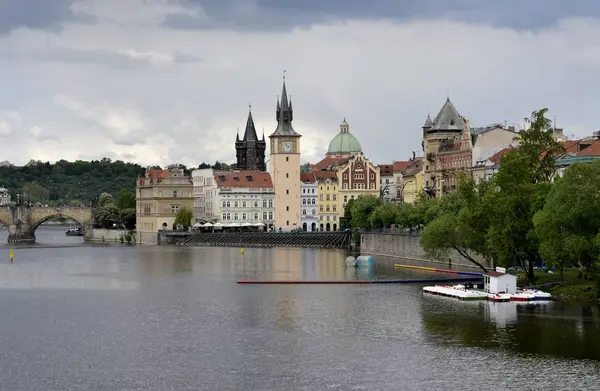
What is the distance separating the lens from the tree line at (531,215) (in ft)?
228

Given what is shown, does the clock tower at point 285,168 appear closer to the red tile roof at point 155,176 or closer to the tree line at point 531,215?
the red tile roof at point 155,176

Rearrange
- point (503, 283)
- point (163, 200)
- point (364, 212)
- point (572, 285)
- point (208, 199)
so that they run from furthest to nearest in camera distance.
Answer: point (208, 199)
point (163, 200)
point (364, 212)
point (503, 283)
point (572, 285)

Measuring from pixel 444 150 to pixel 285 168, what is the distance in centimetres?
4454

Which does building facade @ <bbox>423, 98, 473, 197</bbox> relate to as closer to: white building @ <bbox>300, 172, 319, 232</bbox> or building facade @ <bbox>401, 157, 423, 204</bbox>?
building facade @ <bbox>401, 157, 423, 204</bbox>

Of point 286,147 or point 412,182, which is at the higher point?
point 286,147

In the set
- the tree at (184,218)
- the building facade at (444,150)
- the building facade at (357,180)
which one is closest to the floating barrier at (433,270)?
the building facade at (444,150)

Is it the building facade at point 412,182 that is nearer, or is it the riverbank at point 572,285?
the riverbank at point 572,285

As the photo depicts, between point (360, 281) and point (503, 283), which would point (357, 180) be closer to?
point (360, 281)

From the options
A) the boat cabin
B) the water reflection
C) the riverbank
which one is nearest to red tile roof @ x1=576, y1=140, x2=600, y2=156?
the riverbank

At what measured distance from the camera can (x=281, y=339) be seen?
6022 cm

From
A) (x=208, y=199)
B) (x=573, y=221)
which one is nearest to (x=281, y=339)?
(x=573, y=221)

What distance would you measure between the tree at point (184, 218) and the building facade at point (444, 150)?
41.8 meters

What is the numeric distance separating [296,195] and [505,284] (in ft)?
376

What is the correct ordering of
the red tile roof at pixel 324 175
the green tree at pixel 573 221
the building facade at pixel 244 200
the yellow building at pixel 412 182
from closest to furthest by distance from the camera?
the green tree at pixel 573 221 → the yellow building at pixel 412 182 → the building facade at pixel 244 200 → the red tile roof at pixel 324 175
